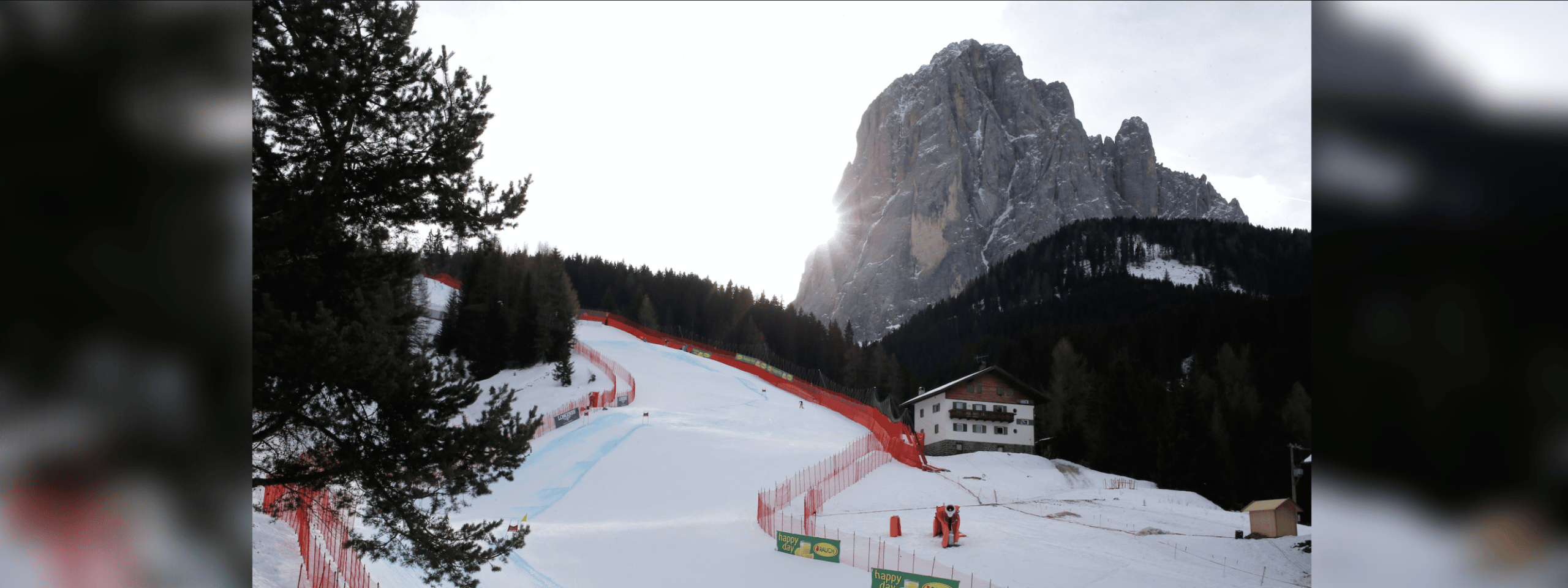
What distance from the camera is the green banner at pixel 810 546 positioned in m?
19.5

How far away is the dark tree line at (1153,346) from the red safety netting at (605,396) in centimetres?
3105

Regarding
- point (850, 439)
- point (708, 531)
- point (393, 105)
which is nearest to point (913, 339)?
point (850, 439)

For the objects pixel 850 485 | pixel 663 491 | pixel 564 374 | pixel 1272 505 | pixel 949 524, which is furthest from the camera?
pixel 564 374

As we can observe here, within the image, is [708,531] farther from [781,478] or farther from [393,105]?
[393,105]

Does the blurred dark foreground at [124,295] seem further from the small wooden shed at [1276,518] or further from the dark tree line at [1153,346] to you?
the small wooden shed at [1276,518]

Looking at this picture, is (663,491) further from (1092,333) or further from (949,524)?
(1092,333)

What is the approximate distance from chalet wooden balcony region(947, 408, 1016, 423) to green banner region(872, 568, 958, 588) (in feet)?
111

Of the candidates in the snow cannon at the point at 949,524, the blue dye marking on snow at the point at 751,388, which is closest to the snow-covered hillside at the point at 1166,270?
the blue dye marking on snow at the point at 751,388

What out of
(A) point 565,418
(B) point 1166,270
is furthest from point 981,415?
(B) point 1166,270

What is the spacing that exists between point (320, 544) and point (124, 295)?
15635 millimetres

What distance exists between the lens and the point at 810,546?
19.8 m

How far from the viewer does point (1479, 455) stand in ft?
5.50

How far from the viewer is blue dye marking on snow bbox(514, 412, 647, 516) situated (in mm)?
26250

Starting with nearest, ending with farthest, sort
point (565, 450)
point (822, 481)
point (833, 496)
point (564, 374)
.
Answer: point (833, 496), point (822, 481), point (565, 450), point (564, 374)
